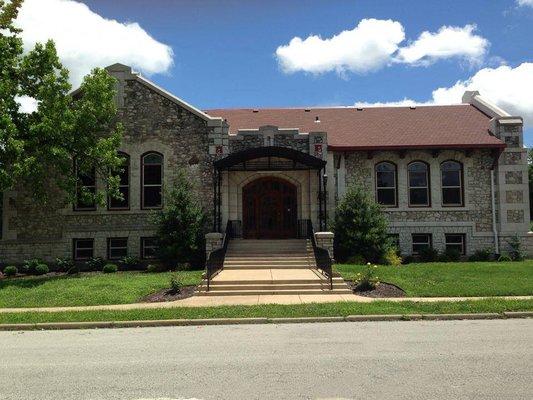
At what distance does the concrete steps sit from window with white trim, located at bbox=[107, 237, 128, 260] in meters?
4.91

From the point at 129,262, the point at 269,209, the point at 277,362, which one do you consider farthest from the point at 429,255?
the point at 277,362

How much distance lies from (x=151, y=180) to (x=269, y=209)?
528 centimetres

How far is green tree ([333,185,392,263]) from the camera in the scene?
19219mm

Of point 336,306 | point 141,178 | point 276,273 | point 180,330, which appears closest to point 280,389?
point 180,330

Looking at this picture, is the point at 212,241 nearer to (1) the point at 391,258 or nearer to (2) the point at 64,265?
(2) the point at 64,265

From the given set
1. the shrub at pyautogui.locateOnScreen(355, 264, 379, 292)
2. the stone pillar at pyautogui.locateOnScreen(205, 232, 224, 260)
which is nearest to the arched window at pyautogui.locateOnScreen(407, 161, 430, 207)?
the shrub at pyautogui.locateOnScreen(355, 264, 379, 292)

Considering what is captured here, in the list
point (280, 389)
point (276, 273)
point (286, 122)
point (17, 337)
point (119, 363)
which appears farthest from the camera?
point (286, 122)

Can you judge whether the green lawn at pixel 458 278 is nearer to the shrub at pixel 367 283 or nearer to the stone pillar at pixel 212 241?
the shrub at pixel 367 283

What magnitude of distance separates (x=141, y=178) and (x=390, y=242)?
35.4 ft

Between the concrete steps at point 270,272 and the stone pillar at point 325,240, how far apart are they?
0.65 m

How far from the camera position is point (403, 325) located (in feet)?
33.0

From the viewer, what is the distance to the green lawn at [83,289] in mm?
13484

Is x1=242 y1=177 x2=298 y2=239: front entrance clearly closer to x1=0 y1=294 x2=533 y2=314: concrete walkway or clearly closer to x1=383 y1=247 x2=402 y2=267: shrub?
x1=383 y1=247 x2=402 y2=267: shrub

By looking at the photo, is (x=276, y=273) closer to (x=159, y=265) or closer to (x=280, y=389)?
(x=159, y=265)
